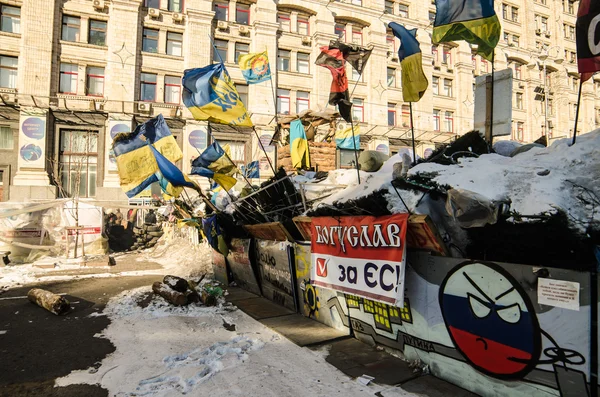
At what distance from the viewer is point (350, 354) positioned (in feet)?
19.6

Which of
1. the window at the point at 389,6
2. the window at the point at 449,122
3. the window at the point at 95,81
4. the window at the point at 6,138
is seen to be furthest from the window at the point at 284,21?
the window at the point at 6,138

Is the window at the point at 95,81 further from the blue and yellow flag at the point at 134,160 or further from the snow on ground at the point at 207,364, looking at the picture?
the snow on ground at the point at 207,364

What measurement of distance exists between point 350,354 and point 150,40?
103 feet

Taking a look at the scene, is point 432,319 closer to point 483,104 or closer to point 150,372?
point 150,372

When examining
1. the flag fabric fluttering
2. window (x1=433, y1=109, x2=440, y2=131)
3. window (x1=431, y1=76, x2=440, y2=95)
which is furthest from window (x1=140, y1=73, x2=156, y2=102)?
window (x1=431, y1=76, x2=440, y2=95)

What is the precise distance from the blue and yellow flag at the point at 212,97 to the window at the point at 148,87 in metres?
23.4

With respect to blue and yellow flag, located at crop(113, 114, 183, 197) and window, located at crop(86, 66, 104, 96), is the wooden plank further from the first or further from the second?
window, located at crop(86, 66, 104, 96)

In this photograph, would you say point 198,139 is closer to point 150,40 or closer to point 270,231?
point 150,40

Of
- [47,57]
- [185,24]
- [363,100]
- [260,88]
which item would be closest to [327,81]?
[363,100]

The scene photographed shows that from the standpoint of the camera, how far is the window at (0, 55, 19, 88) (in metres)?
25.1

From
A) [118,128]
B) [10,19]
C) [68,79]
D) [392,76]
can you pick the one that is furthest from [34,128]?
[392,76]

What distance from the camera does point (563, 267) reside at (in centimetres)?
375

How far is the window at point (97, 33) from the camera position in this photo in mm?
27375

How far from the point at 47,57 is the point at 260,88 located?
1641cm
